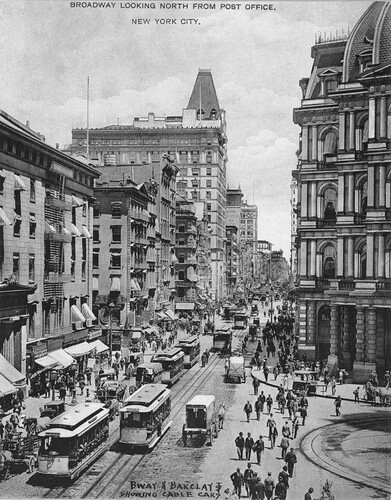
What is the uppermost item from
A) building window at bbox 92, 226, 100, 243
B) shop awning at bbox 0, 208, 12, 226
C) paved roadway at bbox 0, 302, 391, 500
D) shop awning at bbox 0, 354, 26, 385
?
building window at bbox 92, 226, 100, 243

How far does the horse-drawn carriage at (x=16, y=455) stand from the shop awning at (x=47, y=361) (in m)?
12.9

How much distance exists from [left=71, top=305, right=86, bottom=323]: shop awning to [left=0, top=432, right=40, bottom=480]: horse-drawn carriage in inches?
823

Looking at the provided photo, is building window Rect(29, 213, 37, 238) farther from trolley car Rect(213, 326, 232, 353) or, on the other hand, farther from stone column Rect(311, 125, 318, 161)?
trolley car Rect(213, 326, 232, 353)

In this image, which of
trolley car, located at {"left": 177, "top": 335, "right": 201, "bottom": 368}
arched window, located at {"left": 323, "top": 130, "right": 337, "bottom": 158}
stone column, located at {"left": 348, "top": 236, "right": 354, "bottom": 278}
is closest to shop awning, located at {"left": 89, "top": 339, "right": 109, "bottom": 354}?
trolley car, located at {"left": 177, "top": 335, "right": 201, "bottom": 368}

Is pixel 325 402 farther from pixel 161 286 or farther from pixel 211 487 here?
pixel 161 286

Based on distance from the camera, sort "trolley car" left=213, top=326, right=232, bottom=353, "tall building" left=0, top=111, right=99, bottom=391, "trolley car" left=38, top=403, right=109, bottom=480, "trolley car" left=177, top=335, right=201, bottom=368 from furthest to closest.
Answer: "trolley car" left=213, top=326, right=232, bottom=353, "trolley car" left=177, top=335, right=201, bottom=368, "tall building" left=0, top=111, right=99, bottom=391, "trolley car" left=38, top=403, right=109, bottom=480

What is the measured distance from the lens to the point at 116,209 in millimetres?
64875

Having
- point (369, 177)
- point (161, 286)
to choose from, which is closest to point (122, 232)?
point (161, 286)

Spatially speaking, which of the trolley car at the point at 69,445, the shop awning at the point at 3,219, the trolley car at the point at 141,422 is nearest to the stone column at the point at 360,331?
the trolley car at the point at 141,422

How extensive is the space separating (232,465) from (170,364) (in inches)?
656

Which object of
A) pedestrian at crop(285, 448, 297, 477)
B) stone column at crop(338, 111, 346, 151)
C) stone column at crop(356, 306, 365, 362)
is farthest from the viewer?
stone column at crop(338, 111, 346, 151)

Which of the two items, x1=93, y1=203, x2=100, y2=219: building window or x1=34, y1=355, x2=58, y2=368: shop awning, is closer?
x1=34, y1=355, x2=58, y2=368: shop awning

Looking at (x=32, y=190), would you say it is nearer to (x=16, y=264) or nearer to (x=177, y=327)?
(x=16, y=264)

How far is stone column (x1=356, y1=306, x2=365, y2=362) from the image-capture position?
4594 centimetres
